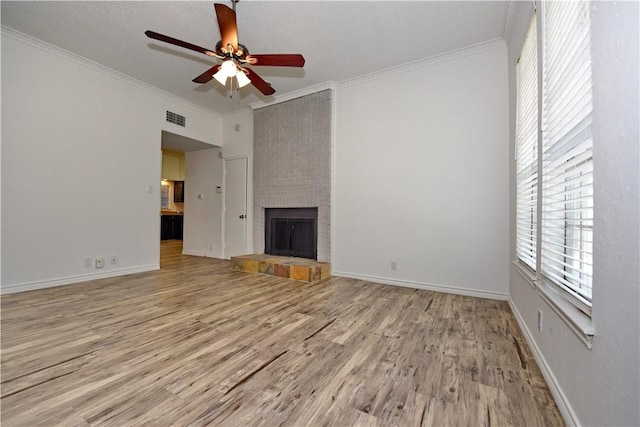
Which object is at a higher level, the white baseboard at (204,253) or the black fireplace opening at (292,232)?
the black fireplace opening at (292,232)

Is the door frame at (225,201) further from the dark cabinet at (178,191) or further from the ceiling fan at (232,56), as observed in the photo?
the dark cabinet at (178,191)

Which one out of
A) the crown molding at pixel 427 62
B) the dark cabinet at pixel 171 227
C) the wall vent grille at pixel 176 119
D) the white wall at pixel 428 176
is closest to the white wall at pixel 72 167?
the wall vent grille at pixel 176 119

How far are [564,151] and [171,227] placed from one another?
9.90 metres

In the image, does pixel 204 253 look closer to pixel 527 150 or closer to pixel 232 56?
pixel 232 56

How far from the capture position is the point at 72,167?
11.8ft

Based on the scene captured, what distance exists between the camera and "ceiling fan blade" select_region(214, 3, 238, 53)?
2.09m

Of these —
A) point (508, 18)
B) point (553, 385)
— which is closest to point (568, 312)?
point (553, 385)

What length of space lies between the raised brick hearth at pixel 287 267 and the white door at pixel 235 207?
0.96m

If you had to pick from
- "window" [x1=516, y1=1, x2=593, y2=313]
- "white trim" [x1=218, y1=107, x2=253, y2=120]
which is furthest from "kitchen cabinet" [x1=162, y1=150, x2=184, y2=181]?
"window" [x1=516, y1=1, x2=593, y2=313]

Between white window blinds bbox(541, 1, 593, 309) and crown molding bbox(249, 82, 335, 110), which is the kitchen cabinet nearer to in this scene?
crown molding bbox(249, 82, 335, 110)

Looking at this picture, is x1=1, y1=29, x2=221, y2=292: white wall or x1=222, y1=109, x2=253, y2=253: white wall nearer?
x1=1, y1=29, x2=221, y2=292: white wall

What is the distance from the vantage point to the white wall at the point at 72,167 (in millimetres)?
3119

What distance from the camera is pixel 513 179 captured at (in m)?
2.79

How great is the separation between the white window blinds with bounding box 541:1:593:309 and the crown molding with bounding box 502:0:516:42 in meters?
1.20
